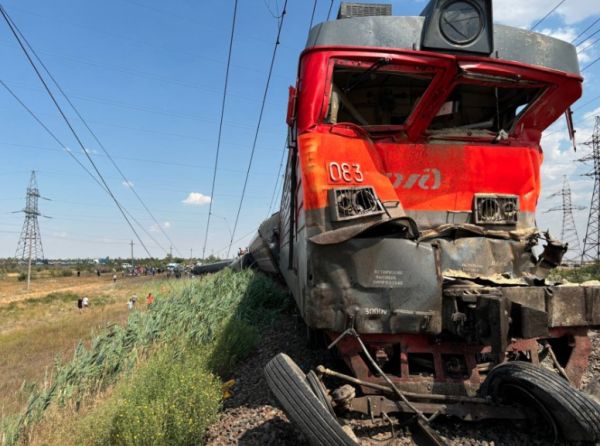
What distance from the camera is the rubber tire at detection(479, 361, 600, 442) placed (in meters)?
3.03

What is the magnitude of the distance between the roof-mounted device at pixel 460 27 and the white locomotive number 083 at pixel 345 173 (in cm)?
130

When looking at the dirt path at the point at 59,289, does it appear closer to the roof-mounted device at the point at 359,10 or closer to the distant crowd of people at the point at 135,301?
the distant crowd of people at the point at 135,301

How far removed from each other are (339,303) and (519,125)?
9.29 feet

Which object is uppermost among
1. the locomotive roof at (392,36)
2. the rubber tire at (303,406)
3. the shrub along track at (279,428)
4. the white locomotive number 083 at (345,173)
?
the locomotive roof at (392,36)

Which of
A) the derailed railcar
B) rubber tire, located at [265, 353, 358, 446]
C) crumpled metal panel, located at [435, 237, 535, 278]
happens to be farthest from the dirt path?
crumpled metal panel, located at [435, 237, 535, 278]

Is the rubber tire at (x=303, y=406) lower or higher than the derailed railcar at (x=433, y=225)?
lower

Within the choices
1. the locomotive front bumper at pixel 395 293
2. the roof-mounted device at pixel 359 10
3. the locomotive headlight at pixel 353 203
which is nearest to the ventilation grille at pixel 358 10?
the roof-mounted device at pixel 359 10

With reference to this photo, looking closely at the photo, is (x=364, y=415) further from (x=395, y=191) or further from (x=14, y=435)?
(x=14, y=435)

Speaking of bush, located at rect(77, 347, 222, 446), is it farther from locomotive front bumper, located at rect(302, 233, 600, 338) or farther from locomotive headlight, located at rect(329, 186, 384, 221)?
locomotive headlight, located at rect(329, 186, 384, 221)

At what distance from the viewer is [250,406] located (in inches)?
176

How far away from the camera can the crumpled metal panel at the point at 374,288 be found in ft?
12.1

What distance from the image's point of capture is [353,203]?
3973 mm

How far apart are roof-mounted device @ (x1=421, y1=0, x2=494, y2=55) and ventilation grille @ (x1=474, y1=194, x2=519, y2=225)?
1.38m

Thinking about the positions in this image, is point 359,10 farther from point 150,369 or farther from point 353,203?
point 150,369
